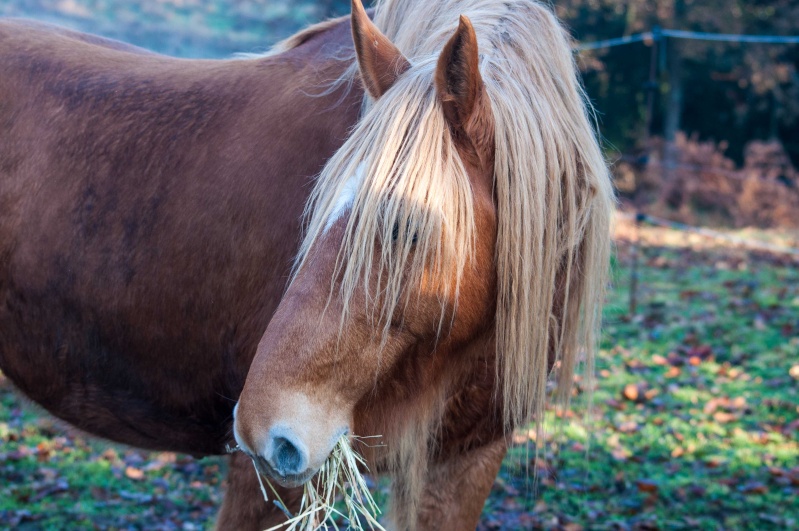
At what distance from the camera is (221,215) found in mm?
2350

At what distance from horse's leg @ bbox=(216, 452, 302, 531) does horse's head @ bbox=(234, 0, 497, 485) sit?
532 millimetres

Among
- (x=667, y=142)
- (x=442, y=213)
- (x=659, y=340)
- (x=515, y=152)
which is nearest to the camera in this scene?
(x=442, y=213)

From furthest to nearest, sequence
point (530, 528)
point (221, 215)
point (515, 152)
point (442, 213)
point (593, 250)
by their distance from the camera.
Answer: point (530, 528), point (221, 215), point (593, 250), point (515, 152), point (442, 213)

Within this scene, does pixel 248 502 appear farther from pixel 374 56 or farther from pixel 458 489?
pixel 374 56

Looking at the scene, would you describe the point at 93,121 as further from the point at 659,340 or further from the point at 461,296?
the point at 659,340

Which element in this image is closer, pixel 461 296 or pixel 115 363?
pixel 461 296

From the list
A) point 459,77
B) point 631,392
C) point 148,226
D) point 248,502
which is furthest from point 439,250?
point 631,392

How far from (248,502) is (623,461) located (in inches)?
118

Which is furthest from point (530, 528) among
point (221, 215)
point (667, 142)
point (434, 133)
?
point (667, 142)

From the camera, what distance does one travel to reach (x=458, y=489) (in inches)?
99.0

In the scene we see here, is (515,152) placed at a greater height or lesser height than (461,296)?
greater

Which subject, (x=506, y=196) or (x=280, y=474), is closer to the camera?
(x=280, y=474)

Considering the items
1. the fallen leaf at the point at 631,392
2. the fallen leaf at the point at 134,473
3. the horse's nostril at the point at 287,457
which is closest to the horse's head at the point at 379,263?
the horse's nostril at the point at 287,457

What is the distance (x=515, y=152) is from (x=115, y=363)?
153 cm
